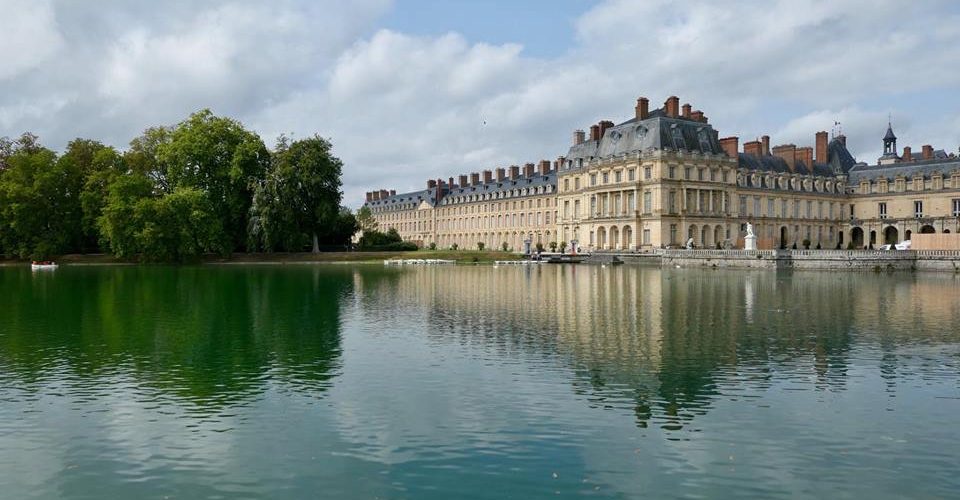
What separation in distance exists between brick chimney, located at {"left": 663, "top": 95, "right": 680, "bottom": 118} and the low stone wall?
2016 cm

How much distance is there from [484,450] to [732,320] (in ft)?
43.1

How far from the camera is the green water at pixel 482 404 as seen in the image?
7.77m

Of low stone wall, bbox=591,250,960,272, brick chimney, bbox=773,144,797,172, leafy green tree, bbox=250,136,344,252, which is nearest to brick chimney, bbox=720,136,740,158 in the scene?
brick chimney, bbox=773,144,797,172

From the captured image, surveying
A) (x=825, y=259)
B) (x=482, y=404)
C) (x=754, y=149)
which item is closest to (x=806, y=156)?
(x=754, y=149)

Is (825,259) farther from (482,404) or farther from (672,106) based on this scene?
(482,404)

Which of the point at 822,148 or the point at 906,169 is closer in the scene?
the point at 906,169

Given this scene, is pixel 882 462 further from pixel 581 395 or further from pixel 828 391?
pixel 581 395

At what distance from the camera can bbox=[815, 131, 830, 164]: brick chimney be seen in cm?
8462

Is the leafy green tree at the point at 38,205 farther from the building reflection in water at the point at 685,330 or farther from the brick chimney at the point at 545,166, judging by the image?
the brick chimney at the point at 545,166

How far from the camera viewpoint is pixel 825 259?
47.2 meters

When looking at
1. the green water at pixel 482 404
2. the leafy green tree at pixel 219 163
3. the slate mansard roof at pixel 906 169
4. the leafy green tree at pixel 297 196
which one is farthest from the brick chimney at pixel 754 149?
the green water at pixel 482 404

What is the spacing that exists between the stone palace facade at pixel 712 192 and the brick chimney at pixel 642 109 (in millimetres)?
107

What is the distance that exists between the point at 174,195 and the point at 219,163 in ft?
22.7

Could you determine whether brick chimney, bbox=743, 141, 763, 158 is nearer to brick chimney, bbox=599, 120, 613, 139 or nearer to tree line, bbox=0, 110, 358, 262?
brick chimney, bbox=599, 120, 613, 139
